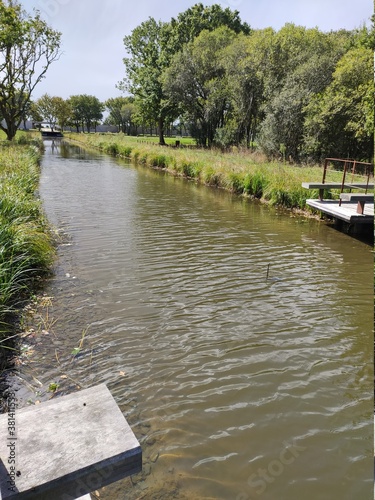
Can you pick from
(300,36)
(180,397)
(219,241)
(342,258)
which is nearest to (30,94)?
(300,36)

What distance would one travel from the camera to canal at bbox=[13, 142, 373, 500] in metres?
2.87

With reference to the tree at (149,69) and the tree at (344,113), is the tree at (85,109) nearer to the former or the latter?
the tree at (149,69)

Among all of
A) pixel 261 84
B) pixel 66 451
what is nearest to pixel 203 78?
pixel 261 84

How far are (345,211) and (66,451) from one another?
31.9ft

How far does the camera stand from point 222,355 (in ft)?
14.0

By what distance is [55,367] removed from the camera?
398cm

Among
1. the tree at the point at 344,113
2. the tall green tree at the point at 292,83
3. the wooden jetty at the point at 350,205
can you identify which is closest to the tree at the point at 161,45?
the tall green tree at the point at 292,83

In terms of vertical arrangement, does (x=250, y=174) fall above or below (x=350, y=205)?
above

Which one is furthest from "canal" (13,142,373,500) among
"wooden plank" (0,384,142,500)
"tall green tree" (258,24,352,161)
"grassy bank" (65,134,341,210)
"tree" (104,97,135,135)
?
"tree" (104,97,135,135)

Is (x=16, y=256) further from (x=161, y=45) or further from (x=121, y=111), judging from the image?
(x=121, y=111)

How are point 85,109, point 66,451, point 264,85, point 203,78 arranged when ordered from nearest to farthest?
1. point 66,451
2. point 264,85
3. point 203,78
4. point 85,109

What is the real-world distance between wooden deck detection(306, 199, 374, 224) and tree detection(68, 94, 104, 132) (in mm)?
87218

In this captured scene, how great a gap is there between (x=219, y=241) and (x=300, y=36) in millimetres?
20787

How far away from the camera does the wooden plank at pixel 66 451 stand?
1138 mm
